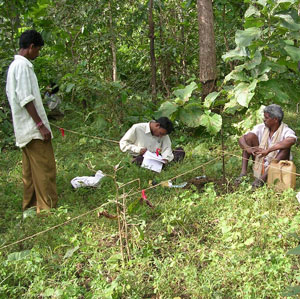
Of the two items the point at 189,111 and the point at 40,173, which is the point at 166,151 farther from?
the point at 40,173

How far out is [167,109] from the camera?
5.61m

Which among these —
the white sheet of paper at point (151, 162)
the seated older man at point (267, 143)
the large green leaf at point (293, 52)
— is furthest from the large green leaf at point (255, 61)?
the white sheet of paper at point (151, 162)

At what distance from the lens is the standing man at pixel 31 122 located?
3311 millimetres

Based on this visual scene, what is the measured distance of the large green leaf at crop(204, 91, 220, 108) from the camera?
549 cm

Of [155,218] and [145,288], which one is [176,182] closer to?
[155,218]

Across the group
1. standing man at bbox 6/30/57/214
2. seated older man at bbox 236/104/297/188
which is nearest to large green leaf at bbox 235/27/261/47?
seated older man at bbox 236/104/297/188

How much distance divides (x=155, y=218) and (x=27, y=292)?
1.39 meters

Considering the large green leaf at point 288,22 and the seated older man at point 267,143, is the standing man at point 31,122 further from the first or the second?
the large green leaf at point 288,22

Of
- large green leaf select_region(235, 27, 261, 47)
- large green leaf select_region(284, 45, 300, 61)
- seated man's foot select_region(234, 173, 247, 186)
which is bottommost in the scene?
seated man's foot select_region(234, 173, 247, 186)

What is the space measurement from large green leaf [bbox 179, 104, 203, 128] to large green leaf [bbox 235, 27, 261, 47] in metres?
1.37

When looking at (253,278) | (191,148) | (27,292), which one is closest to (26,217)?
(27,292)

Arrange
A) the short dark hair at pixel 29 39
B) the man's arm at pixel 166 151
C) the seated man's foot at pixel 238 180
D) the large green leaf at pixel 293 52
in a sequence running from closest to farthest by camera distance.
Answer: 1. the short dark hair at pixel 29 39
2. the seated man's foot at pixel 238 180
3. the large green leaf at pixel 293 52
4. the man's arm at pixel 166 151

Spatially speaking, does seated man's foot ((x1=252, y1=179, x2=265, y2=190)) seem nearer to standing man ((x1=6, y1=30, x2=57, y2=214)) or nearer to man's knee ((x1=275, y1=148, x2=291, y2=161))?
man's knee ((x1=275, y1=148, x2=291, y2=161))

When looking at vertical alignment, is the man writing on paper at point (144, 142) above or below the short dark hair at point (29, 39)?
below
